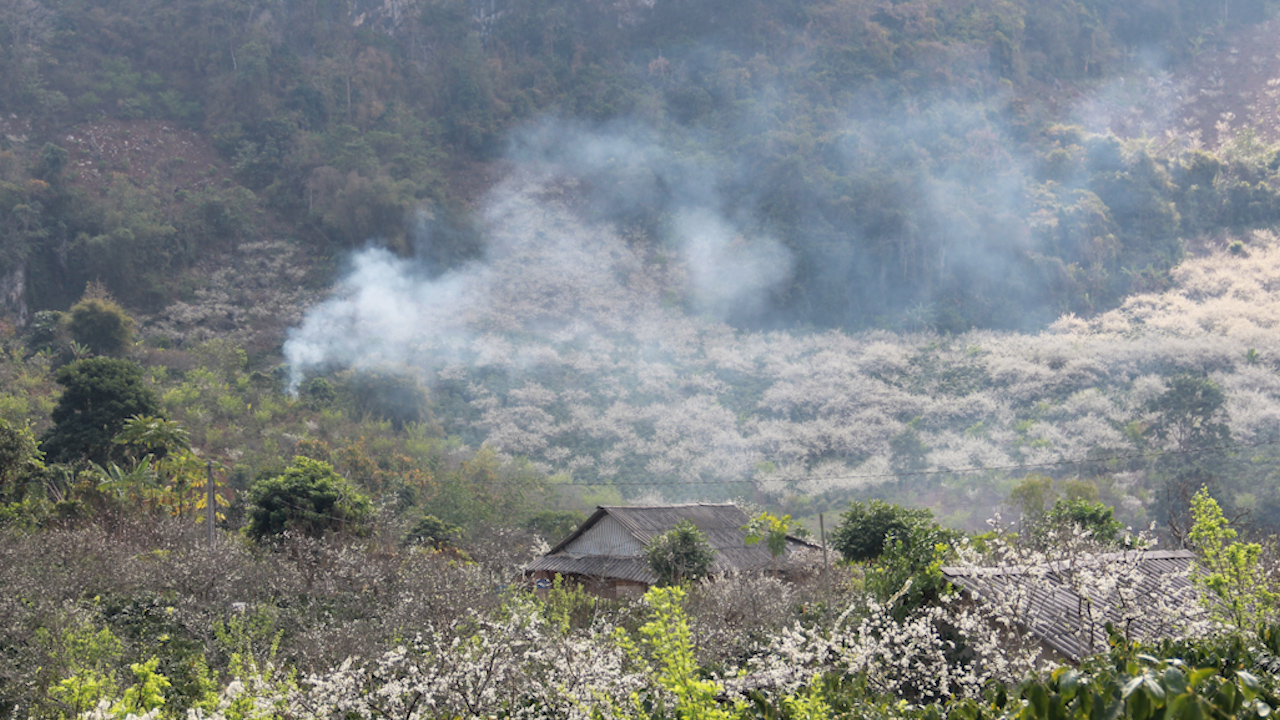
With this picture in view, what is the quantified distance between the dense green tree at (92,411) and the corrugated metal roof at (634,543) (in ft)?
48.3

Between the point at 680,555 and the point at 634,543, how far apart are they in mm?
4780

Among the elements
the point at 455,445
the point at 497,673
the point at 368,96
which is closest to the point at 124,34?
the point at 368,96

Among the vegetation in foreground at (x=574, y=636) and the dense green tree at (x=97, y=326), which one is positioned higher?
the dense green tree at (x=97, y=326)

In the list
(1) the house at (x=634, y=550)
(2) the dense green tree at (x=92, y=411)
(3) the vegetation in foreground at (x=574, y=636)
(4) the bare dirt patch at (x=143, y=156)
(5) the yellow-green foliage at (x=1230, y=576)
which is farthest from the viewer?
(4) the bare dirt patch at (x=143, y=156)

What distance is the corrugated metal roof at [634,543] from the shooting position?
93.2ft

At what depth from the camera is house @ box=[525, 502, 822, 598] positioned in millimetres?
27578

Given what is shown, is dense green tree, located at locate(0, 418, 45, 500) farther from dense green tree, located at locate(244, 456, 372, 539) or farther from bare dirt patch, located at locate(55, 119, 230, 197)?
bare dirt patch, located at locate(55, 119, 230, 197)

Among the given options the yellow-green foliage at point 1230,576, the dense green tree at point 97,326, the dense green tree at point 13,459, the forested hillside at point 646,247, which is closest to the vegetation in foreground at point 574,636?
the yellow-green foliage at point 1230,576

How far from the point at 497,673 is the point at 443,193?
244 ft

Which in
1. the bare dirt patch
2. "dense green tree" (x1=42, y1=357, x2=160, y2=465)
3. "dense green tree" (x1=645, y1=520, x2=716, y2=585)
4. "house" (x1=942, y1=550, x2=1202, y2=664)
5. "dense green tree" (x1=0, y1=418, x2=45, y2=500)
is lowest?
"house" (x1=942, y1=550, x2=1202, y2=664)

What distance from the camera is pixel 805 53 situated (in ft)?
310

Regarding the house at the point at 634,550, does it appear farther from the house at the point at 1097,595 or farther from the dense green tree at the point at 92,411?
the house at the point at 1097,595

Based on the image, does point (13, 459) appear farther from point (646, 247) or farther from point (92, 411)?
point (646, 247)

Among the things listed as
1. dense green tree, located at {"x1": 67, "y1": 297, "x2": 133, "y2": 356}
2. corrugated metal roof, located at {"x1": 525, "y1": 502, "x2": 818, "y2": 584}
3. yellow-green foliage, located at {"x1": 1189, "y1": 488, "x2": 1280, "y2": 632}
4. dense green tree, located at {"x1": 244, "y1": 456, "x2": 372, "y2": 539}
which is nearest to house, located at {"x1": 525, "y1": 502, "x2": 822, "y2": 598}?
corrugated metal roof, located at {"x1": 525, "y1": 502, "x2": 818, "y2": 584}
